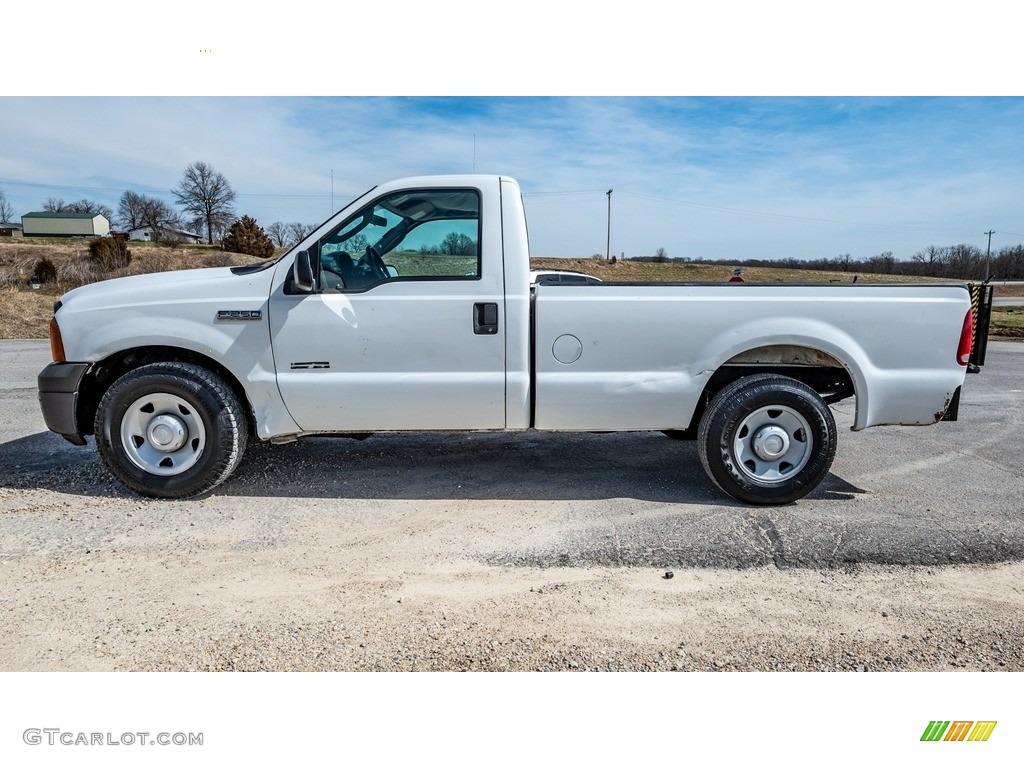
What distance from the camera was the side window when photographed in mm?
4305

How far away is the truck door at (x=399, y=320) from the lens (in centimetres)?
425

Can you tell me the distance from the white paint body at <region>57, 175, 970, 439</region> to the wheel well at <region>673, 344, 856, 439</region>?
15 cm

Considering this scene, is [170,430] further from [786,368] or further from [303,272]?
[786,368]

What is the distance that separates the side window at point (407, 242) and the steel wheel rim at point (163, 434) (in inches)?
48.9

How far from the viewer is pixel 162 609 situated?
9.89ft

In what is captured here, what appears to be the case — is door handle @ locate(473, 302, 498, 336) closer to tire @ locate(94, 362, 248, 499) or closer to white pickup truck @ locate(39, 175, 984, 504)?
white pickup truck @ locate(39, 175, 984, 504)

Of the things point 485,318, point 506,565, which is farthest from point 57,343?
point 506,565

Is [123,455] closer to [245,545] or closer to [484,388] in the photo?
[245,545]

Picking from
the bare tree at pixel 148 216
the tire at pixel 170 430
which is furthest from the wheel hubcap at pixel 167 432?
the bare tree at pixel 148 216

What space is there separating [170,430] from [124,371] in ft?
2.27

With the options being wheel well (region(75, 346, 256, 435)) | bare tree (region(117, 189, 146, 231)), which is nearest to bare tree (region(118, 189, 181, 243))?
bare tree (region(117, 189, 146, 231))

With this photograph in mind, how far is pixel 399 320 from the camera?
13.9 ft
